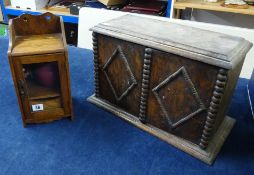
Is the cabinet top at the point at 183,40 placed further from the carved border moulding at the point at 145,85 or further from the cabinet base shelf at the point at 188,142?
the cabinet base shelf at the point at 188,142

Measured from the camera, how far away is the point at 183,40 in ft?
2.59

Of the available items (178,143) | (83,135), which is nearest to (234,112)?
A: (178,143)

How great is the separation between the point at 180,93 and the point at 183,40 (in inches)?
6.2

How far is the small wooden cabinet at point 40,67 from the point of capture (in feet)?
2.64

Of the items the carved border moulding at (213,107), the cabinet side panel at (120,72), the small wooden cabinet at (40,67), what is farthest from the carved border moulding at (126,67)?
the carved border moulding at (213,107)

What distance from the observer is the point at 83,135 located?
0.87 metres

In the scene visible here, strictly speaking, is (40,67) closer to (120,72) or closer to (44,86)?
(44,86)

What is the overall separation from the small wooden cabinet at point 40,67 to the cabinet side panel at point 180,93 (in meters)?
0.29

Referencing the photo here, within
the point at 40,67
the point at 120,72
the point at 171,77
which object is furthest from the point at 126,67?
the point at 40,67

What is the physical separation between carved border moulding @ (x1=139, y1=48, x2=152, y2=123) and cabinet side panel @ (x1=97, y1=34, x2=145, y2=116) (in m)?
0.02

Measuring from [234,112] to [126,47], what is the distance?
499 millimetres

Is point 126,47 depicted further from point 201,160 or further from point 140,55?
point 201,160

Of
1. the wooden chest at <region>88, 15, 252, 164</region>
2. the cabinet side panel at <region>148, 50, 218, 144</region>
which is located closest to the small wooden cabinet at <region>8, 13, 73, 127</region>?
the wooden chest at <region>88, 15, 252, 164</region>

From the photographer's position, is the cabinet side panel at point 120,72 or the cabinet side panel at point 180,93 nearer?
the cabinet side panel at point 180,93
